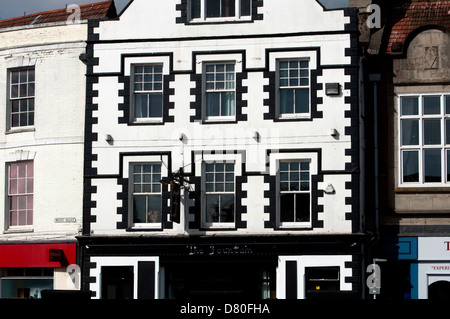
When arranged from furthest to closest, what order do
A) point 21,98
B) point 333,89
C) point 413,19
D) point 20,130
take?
point 21,98 < point 20,130 < point 413,19 < point 333,89

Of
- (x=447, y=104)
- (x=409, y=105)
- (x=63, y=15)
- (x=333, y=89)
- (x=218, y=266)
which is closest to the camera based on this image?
(x=333, y=89)

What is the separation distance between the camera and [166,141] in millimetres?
22094

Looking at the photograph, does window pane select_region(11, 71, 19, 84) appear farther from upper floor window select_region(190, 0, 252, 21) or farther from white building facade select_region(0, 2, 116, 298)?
upper floor window select_region(190, 0, 252, 21)

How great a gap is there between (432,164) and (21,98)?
42.3 ft

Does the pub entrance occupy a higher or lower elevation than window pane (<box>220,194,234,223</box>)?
lower

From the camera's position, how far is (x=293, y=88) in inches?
860

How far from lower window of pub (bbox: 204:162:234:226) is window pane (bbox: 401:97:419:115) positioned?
5.44 meters

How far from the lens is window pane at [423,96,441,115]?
73.2ft

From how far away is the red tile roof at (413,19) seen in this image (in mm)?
22594

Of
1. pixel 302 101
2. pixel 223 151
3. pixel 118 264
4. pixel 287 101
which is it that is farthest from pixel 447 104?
pixel 118 264

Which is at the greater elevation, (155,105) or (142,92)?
(142,92)

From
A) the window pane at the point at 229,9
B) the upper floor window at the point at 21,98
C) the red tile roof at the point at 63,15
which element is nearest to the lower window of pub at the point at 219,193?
the window pane at the point at 229,9

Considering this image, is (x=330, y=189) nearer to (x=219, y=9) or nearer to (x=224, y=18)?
(x=224, y=18)

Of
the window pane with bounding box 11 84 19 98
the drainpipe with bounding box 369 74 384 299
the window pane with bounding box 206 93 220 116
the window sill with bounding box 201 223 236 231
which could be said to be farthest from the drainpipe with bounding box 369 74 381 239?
the window pane with bounding box 11 84 19 98
